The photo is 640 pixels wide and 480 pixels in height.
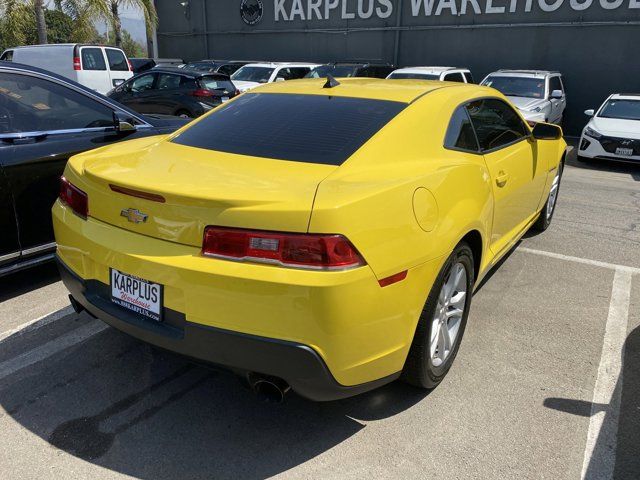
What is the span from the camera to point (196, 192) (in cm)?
225

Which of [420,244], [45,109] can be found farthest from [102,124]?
[420,244]

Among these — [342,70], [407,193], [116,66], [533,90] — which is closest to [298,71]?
[342,70]

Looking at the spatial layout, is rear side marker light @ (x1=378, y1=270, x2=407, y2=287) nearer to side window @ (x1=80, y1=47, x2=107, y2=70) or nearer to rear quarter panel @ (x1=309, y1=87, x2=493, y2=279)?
rear quarter panel @ (x1=309, y1=87, x2=493, y2=279)

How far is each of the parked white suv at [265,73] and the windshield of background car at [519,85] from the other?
5127 millimetres

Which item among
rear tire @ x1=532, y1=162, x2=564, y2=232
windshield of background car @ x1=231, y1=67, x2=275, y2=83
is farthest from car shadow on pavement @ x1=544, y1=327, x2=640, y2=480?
windshield of background car @ x1=231, y1=67, x2=275, y2=83

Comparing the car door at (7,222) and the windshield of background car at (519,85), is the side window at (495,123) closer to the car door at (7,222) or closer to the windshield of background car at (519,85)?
the car door at (7,222)

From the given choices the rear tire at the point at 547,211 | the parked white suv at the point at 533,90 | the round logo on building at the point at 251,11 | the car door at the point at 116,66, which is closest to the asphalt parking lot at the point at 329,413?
the rear tire at the point at 547,211

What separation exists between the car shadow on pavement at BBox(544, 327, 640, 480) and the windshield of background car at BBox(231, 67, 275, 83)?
12288 millimetres

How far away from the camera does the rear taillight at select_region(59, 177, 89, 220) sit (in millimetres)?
2666

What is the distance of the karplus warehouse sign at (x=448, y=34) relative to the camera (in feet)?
47.3

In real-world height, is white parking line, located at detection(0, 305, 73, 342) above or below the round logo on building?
below

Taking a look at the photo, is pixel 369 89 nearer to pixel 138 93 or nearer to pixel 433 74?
pixel 138 93

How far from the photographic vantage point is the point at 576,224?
247 inches

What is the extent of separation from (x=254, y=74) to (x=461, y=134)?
474 inches
